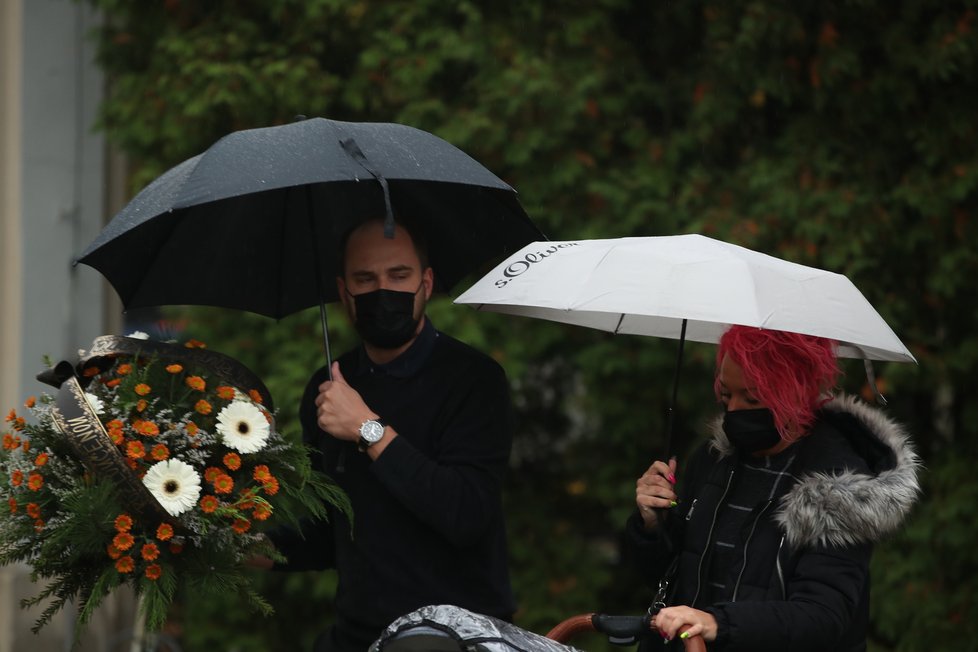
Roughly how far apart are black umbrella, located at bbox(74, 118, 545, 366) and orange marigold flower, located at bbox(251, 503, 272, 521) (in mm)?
583

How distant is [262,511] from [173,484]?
0.21 m

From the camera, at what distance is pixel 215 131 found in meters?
6.10

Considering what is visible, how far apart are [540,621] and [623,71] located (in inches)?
107

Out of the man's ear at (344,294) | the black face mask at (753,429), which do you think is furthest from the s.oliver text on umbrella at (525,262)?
the black face mask at (753,429)

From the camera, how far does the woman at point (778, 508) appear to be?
100 inches

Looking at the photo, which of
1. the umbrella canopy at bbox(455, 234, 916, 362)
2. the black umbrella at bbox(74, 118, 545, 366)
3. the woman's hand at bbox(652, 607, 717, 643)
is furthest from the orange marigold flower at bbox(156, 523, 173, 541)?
the woman's hand at bbox(652, 607, 717, 643)

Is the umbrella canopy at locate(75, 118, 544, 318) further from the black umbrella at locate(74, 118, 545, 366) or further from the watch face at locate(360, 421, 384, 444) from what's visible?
the watch face at locate(360, 421, 384, 444)

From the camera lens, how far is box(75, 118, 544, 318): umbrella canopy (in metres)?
2.85

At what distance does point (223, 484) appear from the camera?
2.67 metres

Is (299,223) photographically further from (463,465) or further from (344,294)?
(463,465)

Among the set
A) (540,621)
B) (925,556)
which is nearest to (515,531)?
(540,621)

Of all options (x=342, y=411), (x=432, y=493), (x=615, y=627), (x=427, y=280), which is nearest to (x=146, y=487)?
(x=342, y=411)

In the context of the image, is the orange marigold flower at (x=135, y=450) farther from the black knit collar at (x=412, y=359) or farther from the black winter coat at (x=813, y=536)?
the black winter coat at (x=813, y=536)

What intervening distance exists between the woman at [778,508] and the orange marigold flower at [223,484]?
0.98 meters
